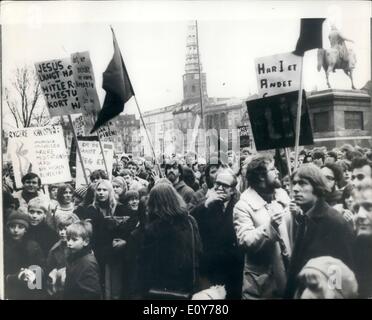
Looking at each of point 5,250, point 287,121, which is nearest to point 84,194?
point 5,250

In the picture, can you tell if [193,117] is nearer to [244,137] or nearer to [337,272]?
[244,137]

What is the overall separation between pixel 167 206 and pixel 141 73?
134cm

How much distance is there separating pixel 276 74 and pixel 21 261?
3156mm

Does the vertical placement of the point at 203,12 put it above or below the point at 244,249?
above

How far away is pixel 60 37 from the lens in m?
4.93

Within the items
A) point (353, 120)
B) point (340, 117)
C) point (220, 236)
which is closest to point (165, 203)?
point (220, 236)

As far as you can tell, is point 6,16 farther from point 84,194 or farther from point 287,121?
point 287,121

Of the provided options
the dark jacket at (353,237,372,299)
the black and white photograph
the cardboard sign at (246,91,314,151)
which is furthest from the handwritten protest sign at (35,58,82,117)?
the dark jacket at (353,237,372,299)

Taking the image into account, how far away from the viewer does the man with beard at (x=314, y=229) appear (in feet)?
16.1

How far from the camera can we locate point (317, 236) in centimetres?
489

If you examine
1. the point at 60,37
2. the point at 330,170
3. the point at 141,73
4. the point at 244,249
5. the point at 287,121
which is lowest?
the point at 244,249

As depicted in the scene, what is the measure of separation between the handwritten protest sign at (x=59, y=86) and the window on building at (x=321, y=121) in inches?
93.1

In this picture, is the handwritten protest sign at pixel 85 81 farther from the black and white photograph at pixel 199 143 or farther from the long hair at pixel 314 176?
the long hair at pixel 314 176

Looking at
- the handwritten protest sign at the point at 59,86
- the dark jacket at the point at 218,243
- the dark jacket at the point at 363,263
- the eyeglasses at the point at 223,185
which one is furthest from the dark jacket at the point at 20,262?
the dark jacket at the point at 363,263
